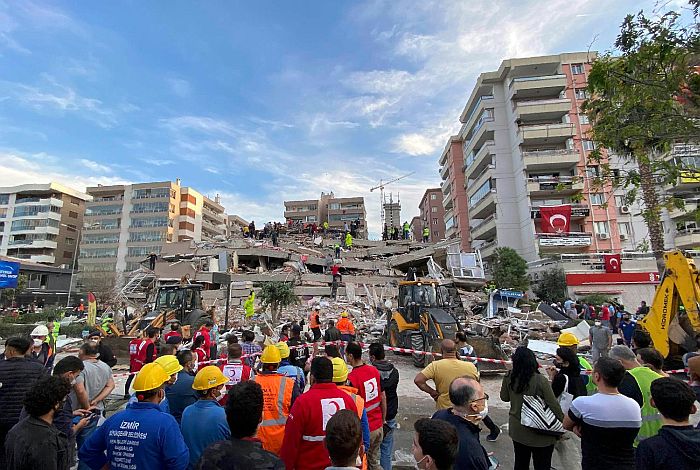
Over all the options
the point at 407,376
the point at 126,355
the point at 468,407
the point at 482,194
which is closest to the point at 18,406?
the point at 468,407

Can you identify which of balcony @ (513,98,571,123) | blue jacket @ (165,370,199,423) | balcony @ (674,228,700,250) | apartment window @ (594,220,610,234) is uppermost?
balcony @ (513,98,571,123)

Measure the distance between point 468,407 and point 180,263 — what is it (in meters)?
32.7

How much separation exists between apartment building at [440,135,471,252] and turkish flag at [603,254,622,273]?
16.1 m

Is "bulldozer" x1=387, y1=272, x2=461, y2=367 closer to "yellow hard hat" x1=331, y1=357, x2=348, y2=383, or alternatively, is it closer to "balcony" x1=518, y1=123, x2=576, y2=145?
"yellow hard hat" x1=331, y1=357, x2=348, y2=383

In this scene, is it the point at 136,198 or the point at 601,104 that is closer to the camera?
the point at 601,104

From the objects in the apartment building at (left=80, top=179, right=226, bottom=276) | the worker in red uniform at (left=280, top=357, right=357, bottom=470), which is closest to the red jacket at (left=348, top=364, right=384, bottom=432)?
the worker in red uniform at (left=280, top=357, right=357, bottom=470)

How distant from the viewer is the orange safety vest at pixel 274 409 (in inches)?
122

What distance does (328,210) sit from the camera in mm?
85875

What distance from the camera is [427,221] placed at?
270 feet

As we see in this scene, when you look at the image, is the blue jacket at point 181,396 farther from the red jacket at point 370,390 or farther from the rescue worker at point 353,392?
the red jacket at point 370,390

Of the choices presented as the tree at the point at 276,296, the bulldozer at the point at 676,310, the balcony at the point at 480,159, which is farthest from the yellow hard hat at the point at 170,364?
the balcony at the point at 480,159

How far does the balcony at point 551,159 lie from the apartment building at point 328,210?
51000 mm

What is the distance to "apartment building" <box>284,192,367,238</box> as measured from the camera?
83.8 meters

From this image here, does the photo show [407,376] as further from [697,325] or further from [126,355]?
[126,355]
